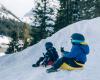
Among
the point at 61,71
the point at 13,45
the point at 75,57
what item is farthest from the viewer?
the point at 13,45

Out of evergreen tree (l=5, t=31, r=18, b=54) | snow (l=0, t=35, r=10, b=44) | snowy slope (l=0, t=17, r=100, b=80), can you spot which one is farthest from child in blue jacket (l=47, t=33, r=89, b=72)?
snow (l=0, t=35, r=10, b=44)

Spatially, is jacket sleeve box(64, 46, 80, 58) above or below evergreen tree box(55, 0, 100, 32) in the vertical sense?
below

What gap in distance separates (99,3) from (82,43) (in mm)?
39942

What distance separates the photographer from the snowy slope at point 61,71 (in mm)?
10106

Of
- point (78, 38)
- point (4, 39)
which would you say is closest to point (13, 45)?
point (78, 38)

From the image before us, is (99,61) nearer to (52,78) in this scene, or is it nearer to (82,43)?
(82,43)

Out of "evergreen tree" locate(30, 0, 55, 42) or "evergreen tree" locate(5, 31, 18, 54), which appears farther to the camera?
"evergreen tree" locate(5, 31, 18, 54)

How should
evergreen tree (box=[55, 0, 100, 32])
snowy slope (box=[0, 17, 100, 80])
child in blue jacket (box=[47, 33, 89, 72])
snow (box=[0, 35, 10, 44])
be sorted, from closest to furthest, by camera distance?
snowy slope (box=[0, 17, 100, 80]) < child in blue jacket (box=[47, 33, 89, 72]) < evergreen tree (box=[55, 0, 100, 32]) < snow (box=[0, 35, 10, 44])

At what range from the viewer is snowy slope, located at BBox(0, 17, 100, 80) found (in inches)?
398

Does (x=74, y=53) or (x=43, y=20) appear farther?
(x=43, y=20)

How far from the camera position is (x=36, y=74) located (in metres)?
10.6

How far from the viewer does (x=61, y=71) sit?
10.7 m

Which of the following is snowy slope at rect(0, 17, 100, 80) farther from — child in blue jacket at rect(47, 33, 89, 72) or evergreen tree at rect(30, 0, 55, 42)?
evergreen tree at rect(30, 0, 55, 42)

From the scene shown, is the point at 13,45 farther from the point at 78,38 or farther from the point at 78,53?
the point at 78,53
